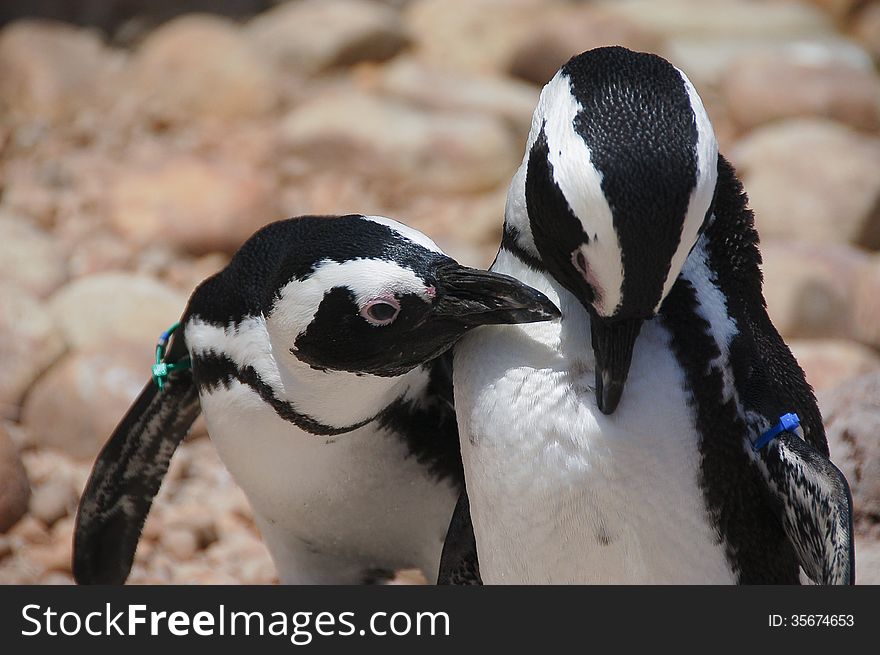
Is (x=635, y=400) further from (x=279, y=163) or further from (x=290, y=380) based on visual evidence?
(x=279, y=163)

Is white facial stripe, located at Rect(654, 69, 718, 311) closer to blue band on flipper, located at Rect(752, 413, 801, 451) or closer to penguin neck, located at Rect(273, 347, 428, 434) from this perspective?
blue band on flipper, located at Rect(752, 413, 801, 451)

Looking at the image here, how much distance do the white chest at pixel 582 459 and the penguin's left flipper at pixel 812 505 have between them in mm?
86

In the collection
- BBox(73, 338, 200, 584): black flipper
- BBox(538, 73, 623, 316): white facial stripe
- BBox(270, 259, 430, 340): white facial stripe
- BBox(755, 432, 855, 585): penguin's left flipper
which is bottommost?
BBox(755, 432, 855, 585): penguin's left flipper

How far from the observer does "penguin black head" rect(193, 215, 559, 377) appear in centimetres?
137

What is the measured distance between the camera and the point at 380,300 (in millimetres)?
1407

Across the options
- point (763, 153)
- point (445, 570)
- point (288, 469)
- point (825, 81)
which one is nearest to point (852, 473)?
point (445, 570)

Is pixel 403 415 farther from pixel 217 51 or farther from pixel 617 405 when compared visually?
pixel 217 51

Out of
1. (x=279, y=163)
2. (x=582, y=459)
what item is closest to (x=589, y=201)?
(x=582, y=459)

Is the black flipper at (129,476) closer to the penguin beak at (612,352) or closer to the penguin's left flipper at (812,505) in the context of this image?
the penguin beak at (612,352)

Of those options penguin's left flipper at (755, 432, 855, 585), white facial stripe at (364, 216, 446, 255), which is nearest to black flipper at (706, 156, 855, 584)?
penguin's left flipper at (755, 432, 855, 585)

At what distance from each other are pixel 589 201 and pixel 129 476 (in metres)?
1.05

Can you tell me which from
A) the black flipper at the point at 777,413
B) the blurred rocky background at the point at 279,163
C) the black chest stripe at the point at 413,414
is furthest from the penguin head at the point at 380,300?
the blurred rocky background at the point at 279,163

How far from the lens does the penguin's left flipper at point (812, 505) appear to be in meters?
1.27

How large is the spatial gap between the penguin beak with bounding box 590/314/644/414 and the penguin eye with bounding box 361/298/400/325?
9.2 inches
